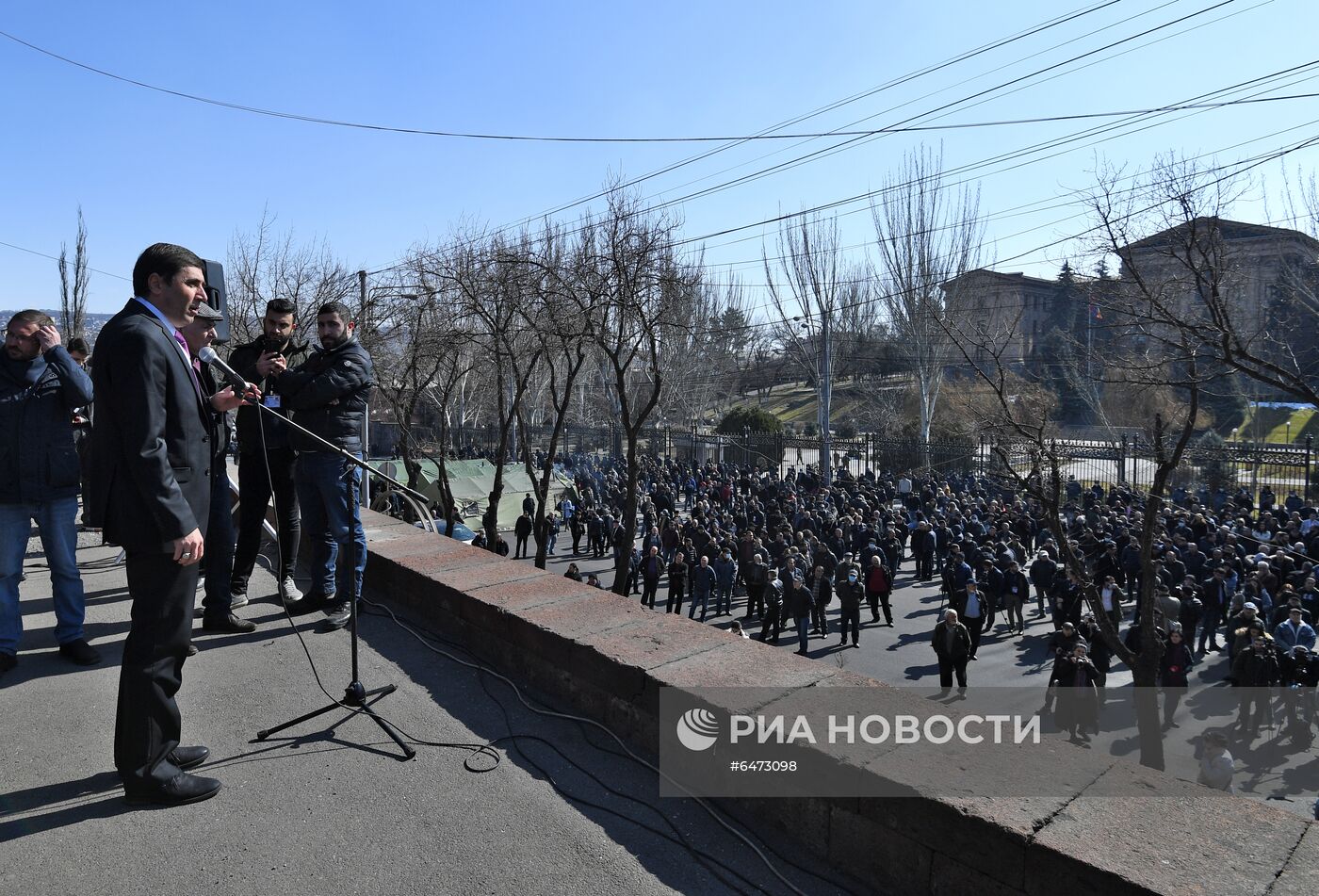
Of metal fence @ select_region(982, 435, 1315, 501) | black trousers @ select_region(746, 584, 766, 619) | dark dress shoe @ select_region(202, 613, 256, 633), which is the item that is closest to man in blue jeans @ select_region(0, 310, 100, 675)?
dark dress shoe @ select_region(202, 613, 256, 633)

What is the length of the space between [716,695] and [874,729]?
470mm

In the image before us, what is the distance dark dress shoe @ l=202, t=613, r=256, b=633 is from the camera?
3590 millimetres

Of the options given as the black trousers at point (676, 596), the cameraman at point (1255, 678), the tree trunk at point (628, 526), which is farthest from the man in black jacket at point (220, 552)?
the black trousers at point (676, 596)

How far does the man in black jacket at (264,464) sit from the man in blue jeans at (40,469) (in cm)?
75

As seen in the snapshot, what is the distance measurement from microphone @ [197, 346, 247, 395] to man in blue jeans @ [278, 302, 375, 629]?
0.86 meters

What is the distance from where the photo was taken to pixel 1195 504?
19.2 metres

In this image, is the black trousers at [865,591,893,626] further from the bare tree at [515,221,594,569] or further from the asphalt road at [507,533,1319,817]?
the bare tree at [515,221,594,569]

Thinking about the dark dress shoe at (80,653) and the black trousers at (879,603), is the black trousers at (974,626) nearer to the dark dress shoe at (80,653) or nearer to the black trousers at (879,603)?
the black trousers at (879,603)

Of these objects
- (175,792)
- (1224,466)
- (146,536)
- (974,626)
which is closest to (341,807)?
(175,792)

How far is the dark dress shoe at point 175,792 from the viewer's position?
218 centimetres

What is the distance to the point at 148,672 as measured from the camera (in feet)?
7.20

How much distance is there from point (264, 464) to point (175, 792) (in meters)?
2.24

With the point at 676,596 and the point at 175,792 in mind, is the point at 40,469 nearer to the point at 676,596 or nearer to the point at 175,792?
the point at 175,792

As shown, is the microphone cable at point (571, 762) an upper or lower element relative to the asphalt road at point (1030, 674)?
upper
